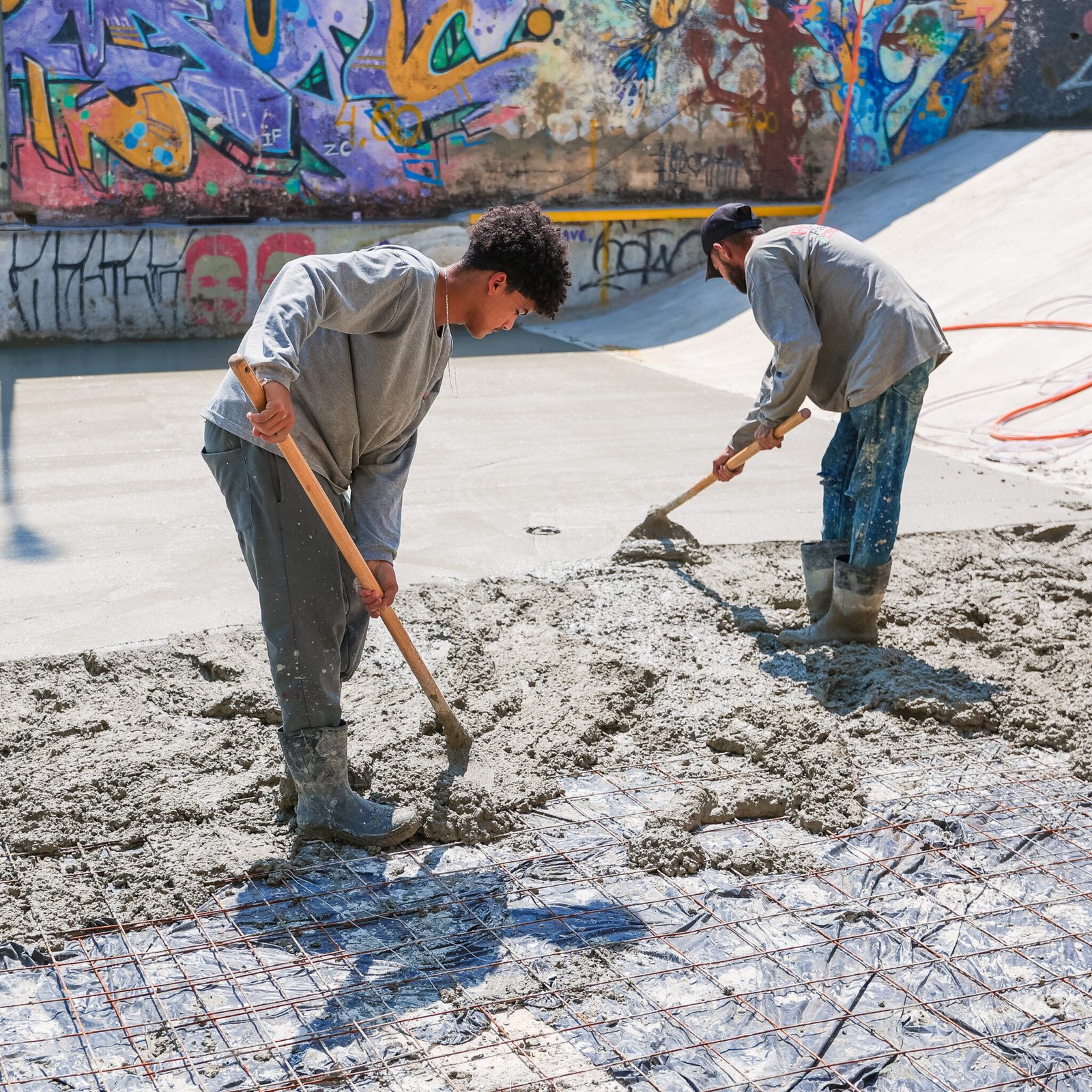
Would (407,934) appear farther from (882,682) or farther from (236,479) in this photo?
(882,682)

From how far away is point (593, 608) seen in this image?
4.76 m

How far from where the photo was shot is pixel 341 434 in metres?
3.01

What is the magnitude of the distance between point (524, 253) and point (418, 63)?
391 inches

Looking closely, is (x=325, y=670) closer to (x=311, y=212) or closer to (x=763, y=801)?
(x=763, y=801)

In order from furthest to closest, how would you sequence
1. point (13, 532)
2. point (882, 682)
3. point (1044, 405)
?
point (1044, 405), point (13, 532), point (882, 682)

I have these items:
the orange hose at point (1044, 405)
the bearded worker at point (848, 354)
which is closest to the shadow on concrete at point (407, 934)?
the bearded worker at point (848, 354)

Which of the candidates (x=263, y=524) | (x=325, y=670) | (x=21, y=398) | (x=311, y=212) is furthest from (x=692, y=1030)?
(x=311, y=212)

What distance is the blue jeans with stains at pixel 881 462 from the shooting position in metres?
4.23

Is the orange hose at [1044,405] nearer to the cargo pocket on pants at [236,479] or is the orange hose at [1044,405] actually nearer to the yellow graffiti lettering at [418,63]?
the cargo pocket on pants at [236,479]

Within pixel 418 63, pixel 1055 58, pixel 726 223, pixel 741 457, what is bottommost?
pixel 741 457

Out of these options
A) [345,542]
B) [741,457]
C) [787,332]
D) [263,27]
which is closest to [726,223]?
[787,332]

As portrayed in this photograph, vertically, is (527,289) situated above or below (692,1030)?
above

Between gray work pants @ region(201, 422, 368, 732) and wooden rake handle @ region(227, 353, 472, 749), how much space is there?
5cm

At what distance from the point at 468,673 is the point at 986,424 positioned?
4784 mm
